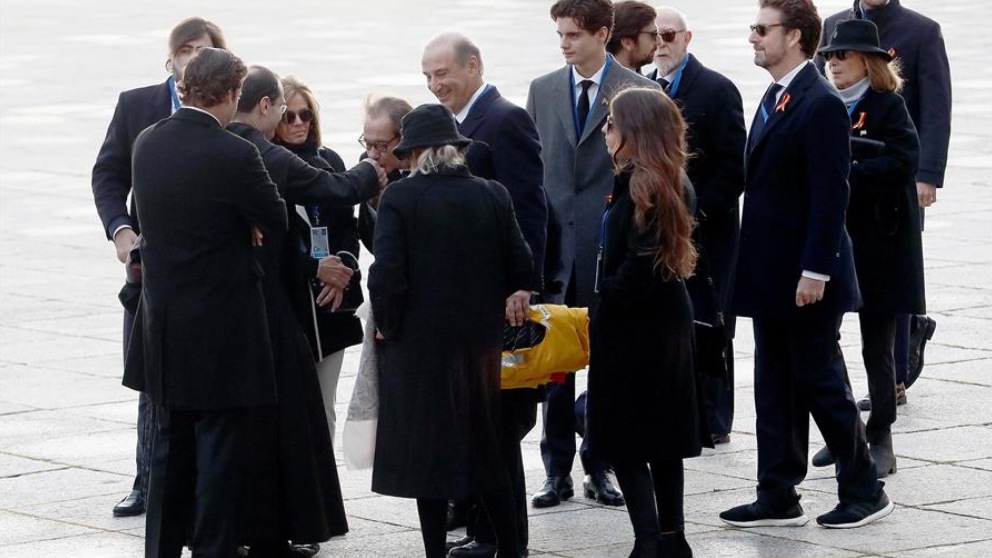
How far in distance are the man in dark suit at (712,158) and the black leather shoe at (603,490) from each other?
644 mm

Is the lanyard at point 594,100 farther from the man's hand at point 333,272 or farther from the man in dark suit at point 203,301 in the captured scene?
the man in dark suit at point 203,301

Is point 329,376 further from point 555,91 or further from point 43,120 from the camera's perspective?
point 43,120

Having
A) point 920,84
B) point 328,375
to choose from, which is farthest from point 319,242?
point 920,84

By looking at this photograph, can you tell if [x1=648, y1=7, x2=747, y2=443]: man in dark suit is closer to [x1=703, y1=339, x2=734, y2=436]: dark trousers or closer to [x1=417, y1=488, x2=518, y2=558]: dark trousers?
[x1=703, y1=339, x2=734, y2=436]: dark trousers

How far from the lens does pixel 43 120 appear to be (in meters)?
22.2

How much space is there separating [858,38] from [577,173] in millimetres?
1319

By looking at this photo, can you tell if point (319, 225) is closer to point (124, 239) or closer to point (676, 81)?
point (124, 239)

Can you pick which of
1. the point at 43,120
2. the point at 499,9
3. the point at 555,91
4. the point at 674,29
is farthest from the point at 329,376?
the point at 499,9

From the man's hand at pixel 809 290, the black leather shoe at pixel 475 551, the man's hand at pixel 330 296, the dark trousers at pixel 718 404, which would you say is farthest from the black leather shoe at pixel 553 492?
the man's hand at pixel 809 290

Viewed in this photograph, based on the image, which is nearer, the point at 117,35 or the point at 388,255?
the point at 388,255

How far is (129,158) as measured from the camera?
8234mm

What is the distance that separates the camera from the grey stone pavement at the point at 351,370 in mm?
7621

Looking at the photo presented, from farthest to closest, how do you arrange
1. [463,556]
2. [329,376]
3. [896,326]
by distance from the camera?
1. [896,326]
2. [329,376]
3. [463,556]

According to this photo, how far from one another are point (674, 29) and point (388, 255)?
2.72 m
